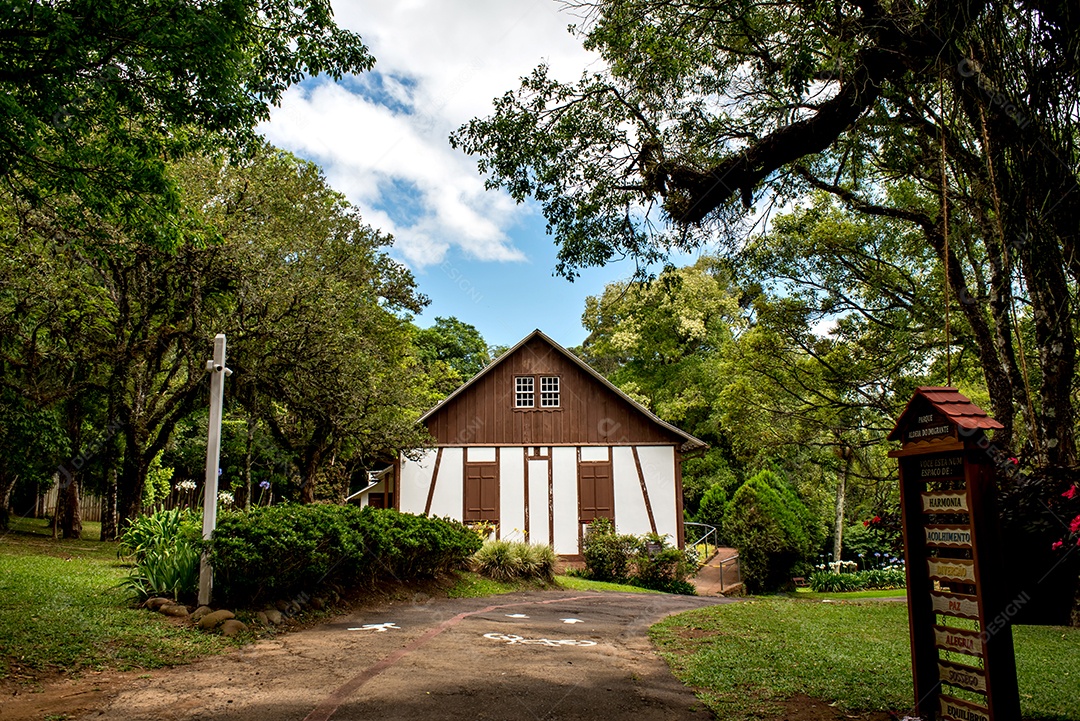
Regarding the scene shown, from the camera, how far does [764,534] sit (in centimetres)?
1862

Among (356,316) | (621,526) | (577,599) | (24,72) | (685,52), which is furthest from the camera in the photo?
(621,526)

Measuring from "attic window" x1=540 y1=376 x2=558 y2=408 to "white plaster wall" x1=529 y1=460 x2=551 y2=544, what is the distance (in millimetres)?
1687

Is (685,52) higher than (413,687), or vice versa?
(685,52)

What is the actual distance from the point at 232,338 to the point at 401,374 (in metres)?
4.47

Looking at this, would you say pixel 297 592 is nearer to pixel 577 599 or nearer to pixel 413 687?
pixel 413 687

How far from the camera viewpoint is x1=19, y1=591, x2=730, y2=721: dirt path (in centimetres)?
468

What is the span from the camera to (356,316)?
1596cm

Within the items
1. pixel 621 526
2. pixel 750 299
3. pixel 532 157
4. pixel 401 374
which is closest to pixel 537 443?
pixel 621 526

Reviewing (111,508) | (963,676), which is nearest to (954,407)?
(963,676)

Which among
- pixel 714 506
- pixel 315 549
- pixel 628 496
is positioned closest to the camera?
pixel 315 549

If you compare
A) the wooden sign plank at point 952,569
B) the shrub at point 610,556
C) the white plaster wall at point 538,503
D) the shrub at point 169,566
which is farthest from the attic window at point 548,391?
the wooden sign plank at point 952,569

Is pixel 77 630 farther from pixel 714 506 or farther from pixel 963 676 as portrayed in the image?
pixel 714 506

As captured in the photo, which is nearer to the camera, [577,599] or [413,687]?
[413,687]

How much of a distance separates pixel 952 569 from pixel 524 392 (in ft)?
53.8
